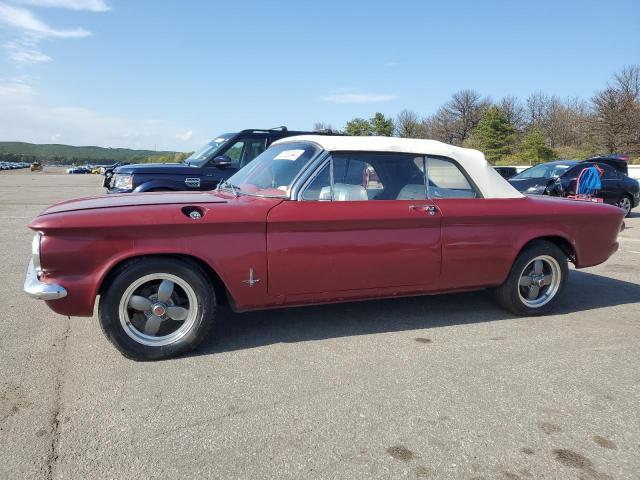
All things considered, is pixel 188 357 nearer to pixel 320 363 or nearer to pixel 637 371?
pixel 320 363

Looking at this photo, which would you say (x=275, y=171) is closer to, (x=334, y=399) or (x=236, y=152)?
(x=334, y=399)

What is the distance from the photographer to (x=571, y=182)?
11883 millimetres

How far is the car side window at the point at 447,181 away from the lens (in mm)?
4293

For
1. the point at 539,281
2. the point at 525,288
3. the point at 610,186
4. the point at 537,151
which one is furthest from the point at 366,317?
the point at 537,151

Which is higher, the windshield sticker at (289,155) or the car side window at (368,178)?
the windshield sticker at (289,155)

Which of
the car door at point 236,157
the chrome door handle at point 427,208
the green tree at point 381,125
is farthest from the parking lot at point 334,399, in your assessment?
the green tree at point 381,125

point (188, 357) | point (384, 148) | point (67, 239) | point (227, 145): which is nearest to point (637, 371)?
point (384, 148)

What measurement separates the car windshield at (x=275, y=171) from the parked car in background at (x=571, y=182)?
923 centimetres

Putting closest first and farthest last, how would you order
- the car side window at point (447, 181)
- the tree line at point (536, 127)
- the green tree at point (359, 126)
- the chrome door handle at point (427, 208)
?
the chrome door handle at point (427, 208) → the car side window at point (447, 181) → the tree line at point (536, 127) → the green tree at point (359, 126)

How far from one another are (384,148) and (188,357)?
2.29 metres

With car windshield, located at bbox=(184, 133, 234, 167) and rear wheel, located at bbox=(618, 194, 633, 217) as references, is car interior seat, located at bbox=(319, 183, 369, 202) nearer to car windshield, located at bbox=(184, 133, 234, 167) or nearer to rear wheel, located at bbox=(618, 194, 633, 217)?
car windshield, located at bbox=(184, 133, 234, 167)

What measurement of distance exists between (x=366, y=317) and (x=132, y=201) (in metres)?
2.21

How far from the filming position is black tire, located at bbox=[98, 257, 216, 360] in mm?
3389

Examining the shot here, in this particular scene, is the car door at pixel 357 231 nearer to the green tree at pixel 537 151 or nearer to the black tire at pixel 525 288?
the black tire at pixel 525 288
